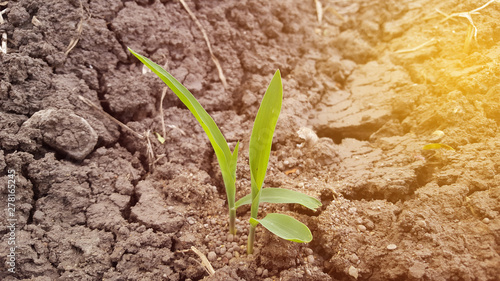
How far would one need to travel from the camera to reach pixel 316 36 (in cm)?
252

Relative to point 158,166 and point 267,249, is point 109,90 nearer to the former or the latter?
point 158,166

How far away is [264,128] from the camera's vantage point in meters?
1.30

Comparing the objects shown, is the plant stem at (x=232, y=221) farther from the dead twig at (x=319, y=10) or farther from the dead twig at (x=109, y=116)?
the dead twig at (x=319, y=10)

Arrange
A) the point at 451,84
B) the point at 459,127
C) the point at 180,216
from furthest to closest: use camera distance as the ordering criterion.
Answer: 1. the point at 451,84
2. the point at 459,127
3. the point at 180,216

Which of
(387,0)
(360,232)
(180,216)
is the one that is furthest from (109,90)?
(387,0)

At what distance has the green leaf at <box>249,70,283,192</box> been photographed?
1.27 metres

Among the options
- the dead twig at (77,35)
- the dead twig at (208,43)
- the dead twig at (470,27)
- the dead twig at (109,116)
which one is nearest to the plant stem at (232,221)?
the dead twig at (109,116)

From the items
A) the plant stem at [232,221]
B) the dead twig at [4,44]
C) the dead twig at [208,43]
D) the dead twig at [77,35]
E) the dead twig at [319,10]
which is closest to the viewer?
the plant stem at [232,221]

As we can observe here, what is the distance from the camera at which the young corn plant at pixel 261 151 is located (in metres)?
1.27

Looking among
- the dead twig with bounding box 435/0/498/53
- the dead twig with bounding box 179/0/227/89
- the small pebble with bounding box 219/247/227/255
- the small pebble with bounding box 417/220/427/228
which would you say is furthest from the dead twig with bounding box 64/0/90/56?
the dead twig with bounding box 435/0/498/53

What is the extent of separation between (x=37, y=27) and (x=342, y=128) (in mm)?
1715

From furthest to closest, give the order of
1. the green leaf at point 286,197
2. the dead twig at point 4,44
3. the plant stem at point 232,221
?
the dead twig at point 4,44 < the plant stem at point 232,221 < the green leaf at point 286,197

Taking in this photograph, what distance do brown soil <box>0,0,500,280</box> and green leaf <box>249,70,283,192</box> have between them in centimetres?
35

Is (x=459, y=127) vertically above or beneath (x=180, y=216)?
above
